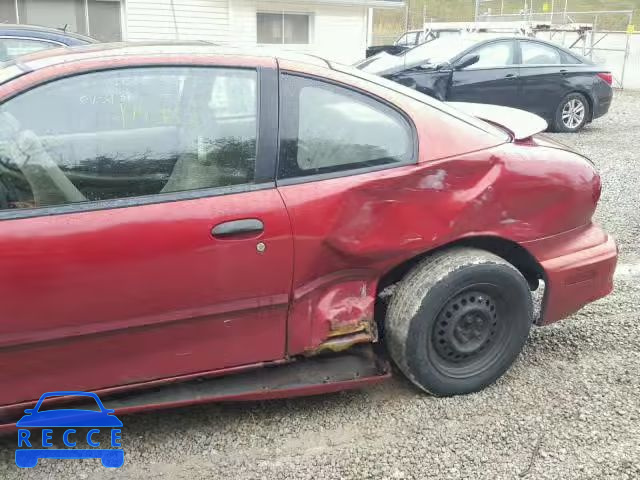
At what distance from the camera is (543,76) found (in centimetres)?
1030

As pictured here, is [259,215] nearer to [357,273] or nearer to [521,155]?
[357,273]

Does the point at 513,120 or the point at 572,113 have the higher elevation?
the point at 513,120

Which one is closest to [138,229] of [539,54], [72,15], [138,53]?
[138,53]

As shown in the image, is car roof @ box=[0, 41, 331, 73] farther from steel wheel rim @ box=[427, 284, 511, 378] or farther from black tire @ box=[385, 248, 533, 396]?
steel wheel rim @ box=[427, 284, 511, 378]

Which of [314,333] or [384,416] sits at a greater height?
[314,333]

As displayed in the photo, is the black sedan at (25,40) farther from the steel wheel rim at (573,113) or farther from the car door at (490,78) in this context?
the steel wheel rim at (573,113)

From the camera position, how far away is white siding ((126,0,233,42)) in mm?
13617

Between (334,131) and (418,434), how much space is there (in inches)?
54.3

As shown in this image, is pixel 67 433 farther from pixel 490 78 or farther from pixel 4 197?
pixel 490 78

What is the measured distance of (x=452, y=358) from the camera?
122 inches

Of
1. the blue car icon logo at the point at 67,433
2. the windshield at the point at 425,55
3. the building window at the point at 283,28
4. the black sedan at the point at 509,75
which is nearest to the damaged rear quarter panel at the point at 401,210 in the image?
the blue car icon logo at the point at 67,433

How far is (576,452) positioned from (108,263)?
6.79 ft

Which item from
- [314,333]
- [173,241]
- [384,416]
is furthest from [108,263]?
[384,416]

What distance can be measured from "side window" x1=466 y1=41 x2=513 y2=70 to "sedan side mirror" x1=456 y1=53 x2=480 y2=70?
0.45 ft
